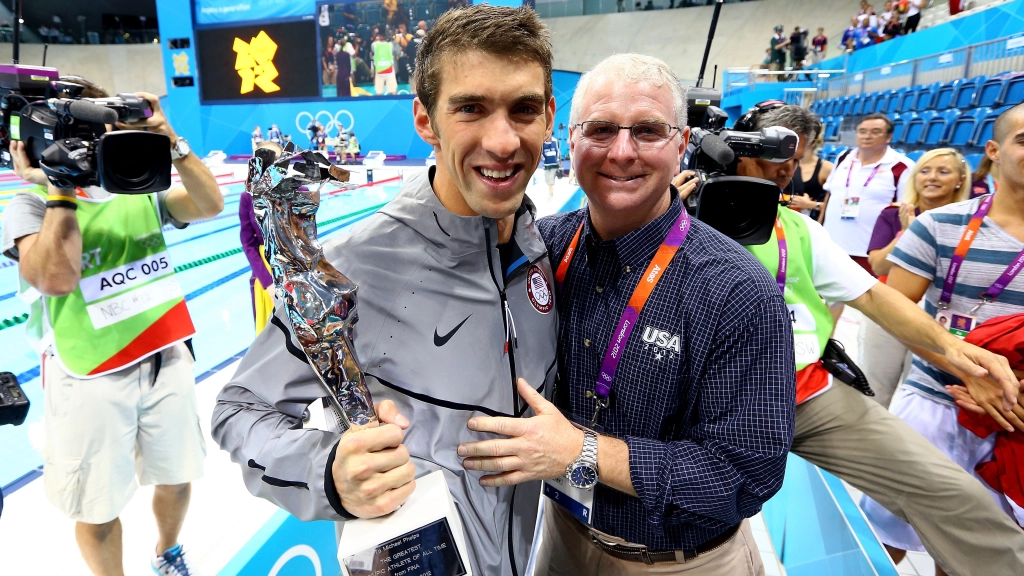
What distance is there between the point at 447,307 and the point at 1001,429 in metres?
1.82

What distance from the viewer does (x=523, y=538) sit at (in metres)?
1.27

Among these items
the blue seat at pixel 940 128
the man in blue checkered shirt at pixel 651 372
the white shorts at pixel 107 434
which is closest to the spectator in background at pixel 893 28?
the blue seat at pixel 940 128

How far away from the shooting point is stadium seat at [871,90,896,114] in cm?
984

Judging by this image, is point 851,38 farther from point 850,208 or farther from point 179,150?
A: point 179,150

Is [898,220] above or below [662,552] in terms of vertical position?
above

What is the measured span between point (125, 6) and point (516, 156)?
29.0 meters

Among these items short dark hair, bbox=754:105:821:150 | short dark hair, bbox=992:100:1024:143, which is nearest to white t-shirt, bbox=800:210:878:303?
short dark hair, bbox=754:105:821:150

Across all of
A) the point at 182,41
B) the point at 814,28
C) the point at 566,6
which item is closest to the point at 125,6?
the point at 182,41

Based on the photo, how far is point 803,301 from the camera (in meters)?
1.73

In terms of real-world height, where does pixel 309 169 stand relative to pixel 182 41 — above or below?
below

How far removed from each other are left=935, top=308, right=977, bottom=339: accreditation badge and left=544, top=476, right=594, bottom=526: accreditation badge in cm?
145

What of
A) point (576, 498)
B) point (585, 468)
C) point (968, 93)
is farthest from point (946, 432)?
point (968, 93)

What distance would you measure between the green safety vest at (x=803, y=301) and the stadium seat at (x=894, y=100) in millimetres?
9855

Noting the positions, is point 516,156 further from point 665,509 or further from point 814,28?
point 814,28
